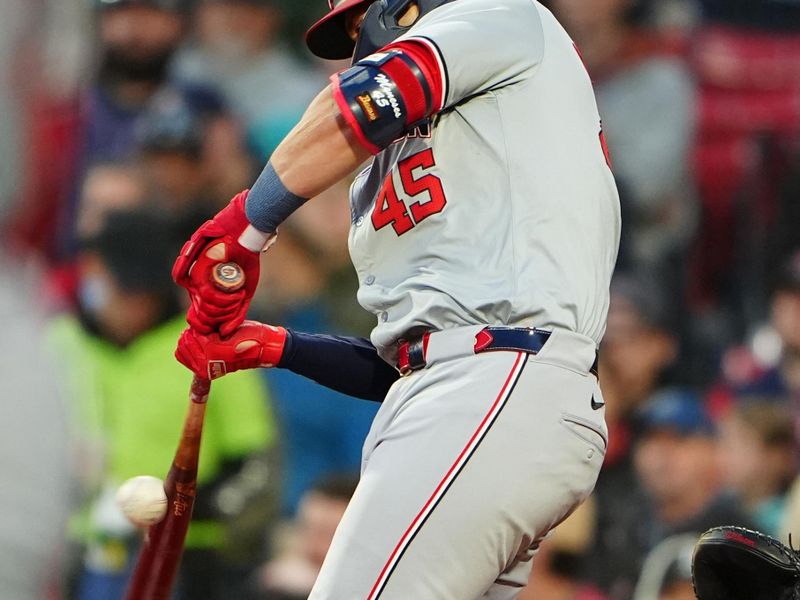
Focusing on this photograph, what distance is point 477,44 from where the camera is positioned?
89.8 inches

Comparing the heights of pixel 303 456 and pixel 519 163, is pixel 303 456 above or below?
below

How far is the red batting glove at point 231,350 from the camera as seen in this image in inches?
103

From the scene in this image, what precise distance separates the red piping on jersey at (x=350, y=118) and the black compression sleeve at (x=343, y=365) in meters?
0.69

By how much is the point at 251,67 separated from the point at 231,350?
3295mm

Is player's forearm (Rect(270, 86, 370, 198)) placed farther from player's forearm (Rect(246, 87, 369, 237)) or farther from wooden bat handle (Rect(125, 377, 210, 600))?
wooden bat handle (Rect(125, 377, 210, 600))

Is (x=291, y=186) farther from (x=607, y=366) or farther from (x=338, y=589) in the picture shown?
(x=607, y=366)

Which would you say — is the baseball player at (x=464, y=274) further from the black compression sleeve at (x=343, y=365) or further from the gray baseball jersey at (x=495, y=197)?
the black compression sleeve at (x=343, y=365)

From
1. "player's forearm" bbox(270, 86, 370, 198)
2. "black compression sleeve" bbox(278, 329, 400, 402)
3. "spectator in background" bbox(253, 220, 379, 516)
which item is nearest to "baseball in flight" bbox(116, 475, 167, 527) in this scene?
"black compression sleeve" bbox(278, 329, 400, 402)

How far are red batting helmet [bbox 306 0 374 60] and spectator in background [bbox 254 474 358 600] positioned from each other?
84.9 inches

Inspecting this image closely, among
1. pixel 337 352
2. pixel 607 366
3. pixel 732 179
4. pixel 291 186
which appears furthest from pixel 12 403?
pixel 732 179

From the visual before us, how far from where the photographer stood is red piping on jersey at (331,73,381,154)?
2.21 metres

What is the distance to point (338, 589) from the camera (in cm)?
221

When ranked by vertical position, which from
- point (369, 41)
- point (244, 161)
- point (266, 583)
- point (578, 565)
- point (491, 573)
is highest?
point (369, 41)

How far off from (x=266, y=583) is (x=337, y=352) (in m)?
2.16
